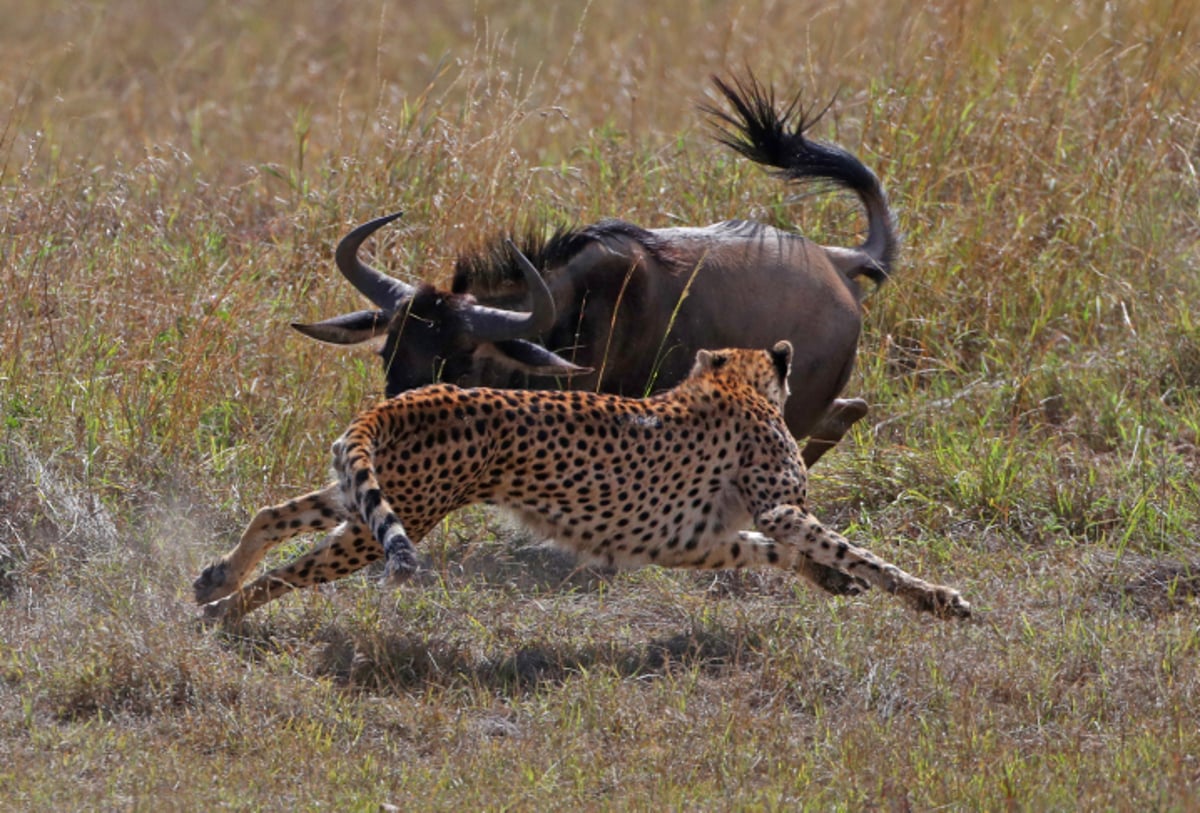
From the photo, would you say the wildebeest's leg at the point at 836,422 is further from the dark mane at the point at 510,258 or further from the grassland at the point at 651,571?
the dark mane at the point at 510,258

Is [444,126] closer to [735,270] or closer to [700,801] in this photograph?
[735,270]

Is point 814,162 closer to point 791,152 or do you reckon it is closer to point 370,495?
point 791,152

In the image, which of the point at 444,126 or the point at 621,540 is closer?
the point at 621,540

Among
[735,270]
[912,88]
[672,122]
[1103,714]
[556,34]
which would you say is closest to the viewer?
[1103,714]

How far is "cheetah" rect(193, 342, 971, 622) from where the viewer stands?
18.1 ft

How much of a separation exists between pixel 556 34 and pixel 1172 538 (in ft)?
31.0

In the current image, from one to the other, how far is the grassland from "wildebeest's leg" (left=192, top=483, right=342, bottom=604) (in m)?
0.16

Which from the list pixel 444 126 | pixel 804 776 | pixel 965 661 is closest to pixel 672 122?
pixel 444 126

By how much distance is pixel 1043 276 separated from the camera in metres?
8.80

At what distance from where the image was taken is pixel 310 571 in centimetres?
573

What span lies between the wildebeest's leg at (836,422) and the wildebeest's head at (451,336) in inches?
49.5

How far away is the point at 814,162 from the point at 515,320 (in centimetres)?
179

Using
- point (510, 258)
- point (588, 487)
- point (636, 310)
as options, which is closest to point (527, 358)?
point (510, 258)

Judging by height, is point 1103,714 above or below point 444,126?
below
